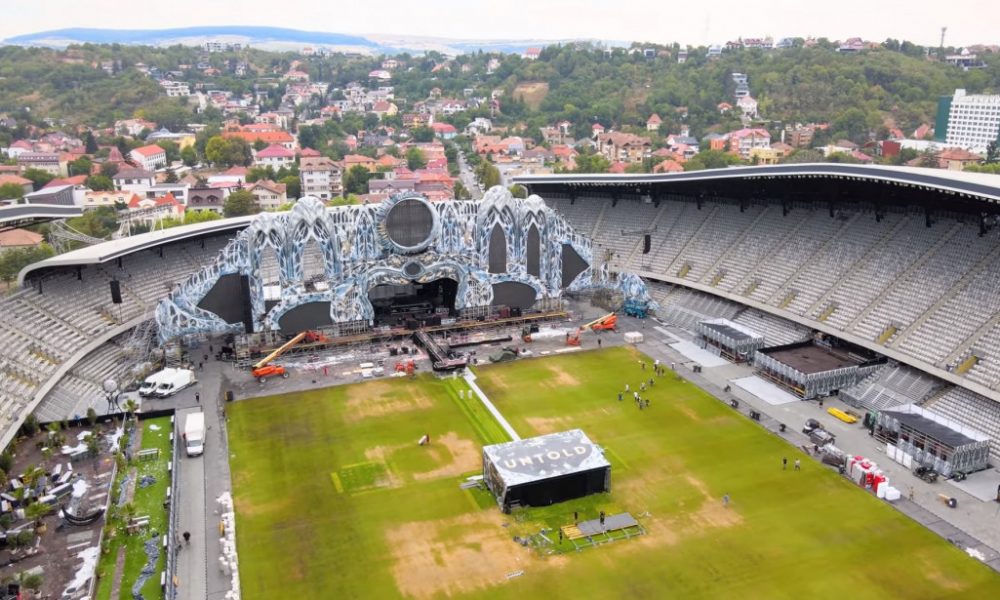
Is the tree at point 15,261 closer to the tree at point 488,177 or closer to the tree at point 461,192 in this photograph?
the tree at point 461,192

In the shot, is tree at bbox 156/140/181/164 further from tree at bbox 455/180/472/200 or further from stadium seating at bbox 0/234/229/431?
stadium seating at bbox 0/234/229/431

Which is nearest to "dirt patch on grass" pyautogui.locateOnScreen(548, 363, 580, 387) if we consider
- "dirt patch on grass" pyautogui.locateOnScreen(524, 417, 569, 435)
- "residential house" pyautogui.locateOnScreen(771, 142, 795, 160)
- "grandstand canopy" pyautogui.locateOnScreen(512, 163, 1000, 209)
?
"dirt patch on grass" pyautogui.locateOnScreen(524, 417, 569, 435)

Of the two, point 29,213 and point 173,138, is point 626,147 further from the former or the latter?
point 29,213

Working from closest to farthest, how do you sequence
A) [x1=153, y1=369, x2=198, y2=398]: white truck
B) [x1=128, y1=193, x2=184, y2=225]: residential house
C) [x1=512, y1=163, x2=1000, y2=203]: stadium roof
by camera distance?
[x1=512, y1=163, x2=1000, y2=203]: stadium roof → [x1=153, y1=369, x2=198, y2=398]: white truck → [x1=128, y1=193, x2=184, y2=225]: residential house

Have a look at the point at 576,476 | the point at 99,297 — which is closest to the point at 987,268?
the point at 576,476

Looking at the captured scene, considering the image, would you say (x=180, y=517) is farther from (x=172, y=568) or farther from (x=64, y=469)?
(x=64, y=469)

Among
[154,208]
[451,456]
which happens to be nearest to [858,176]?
[451,456]
